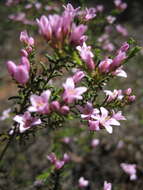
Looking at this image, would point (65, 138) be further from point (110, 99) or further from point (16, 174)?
point (110, 99)

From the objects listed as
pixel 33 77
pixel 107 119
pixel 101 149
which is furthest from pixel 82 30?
pixel 101 149

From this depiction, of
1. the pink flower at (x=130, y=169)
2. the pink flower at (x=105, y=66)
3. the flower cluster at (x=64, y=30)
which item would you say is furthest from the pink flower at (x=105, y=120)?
the pink flower at (x=130, y=169)

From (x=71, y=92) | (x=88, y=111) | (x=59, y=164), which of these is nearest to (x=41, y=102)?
(x=71, y=92)

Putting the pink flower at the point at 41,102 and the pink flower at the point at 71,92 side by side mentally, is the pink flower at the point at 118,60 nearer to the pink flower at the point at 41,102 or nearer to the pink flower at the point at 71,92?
the pink flower at the point at 71,92

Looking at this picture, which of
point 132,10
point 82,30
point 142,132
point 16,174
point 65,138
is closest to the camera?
point 82,30

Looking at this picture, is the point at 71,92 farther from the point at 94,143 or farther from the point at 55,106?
the point at 94,143

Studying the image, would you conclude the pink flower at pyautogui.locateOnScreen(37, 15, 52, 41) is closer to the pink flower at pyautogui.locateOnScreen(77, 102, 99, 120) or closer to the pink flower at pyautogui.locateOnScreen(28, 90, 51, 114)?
the pink flower at pyautogui.locateOnScreen(28, 90, 51, 114)
